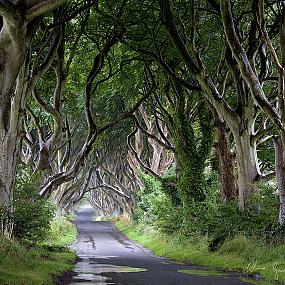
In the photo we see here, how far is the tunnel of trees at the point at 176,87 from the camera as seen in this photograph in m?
14.8

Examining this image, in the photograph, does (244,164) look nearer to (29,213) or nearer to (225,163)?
(225,163)

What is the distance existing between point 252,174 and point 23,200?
8.49m

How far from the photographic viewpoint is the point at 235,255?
16.6m

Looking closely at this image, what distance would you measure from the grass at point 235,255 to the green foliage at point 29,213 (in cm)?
600

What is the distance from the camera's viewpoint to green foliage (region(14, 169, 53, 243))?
1574cm

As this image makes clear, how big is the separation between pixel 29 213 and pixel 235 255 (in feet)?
23.5

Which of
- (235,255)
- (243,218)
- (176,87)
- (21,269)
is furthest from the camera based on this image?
(176,87)

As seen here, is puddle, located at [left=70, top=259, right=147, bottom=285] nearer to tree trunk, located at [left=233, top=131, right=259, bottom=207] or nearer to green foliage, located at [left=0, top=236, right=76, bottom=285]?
green foliage, located at [left=0, top=236, right=76, bottom=285]

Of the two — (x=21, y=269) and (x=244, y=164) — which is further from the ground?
(x=244, y=164)

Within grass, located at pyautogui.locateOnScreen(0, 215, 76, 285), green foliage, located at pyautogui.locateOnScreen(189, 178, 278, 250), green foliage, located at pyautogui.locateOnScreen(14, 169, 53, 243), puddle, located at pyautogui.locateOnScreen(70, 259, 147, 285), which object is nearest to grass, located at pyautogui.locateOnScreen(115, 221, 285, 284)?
green foliage, located at pyautogui.locateOnScreen(189, 178, 278, 250)

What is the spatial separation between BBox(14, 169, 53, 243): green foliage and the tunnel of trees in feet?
0.72

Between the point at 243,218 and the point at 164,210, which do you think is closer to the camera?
the point at 243,218

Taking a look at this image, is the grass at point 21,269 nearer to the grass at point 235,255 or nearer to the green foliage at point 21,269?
the green foliage at point 21,269

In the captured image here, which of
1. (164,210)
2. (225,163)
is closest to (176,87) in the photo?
(225,163)
